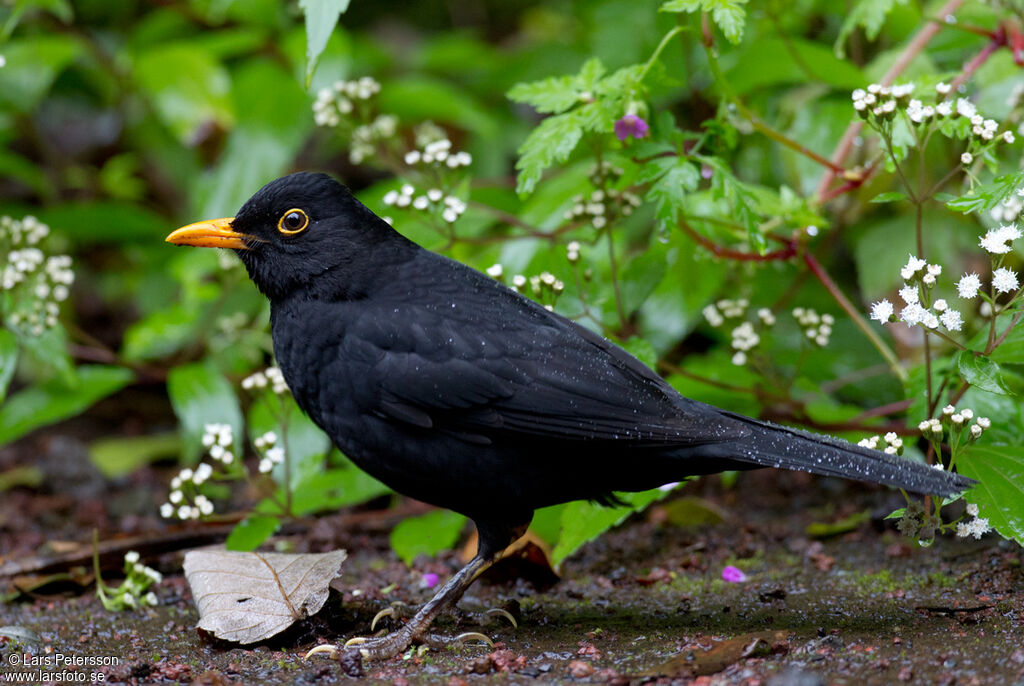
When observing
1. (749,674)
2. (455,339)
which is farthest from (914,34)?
(749,674)

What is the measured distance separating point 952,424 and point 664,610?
1.14 metres

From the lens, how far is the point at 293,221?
378 cm

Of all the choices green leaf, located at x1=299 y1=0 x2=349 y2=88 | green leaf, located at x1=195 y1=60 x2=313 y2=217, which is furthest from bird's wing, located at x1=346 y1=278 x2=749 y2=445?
green leaf, located at x1=195 y1=60 x2=313 y2=217

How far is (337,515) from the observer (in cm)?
525

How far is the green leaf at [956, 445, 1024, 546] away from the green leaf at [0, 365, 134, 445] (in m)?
3.70

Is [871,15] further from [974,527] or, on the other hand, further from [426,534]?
[426,534]

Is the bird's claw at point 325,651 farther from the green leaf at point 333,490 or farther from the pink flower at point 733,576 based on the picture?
the pink flower at point 733,576

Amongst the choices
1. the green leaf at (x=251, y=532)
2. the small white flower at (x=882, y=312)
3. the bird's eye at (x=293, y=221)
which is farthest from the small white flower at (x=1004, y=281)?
the green leaf at (x=251, y=532)

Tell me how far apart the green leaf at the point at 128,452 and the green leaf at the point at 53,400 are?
1.01m

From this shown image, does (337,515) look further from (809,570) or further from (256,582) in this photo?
(809,570)

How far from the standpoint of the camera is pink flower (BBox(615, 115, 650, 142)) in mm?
3807

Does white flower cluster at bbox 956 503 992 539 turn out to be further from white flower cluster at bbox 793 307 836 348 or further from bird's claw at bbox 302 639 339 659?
bird's claw at bbox 302 639 339 659

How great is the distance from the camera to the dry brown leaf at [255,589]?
132 inches

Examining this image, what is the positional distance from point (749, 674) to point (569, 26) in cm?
622
